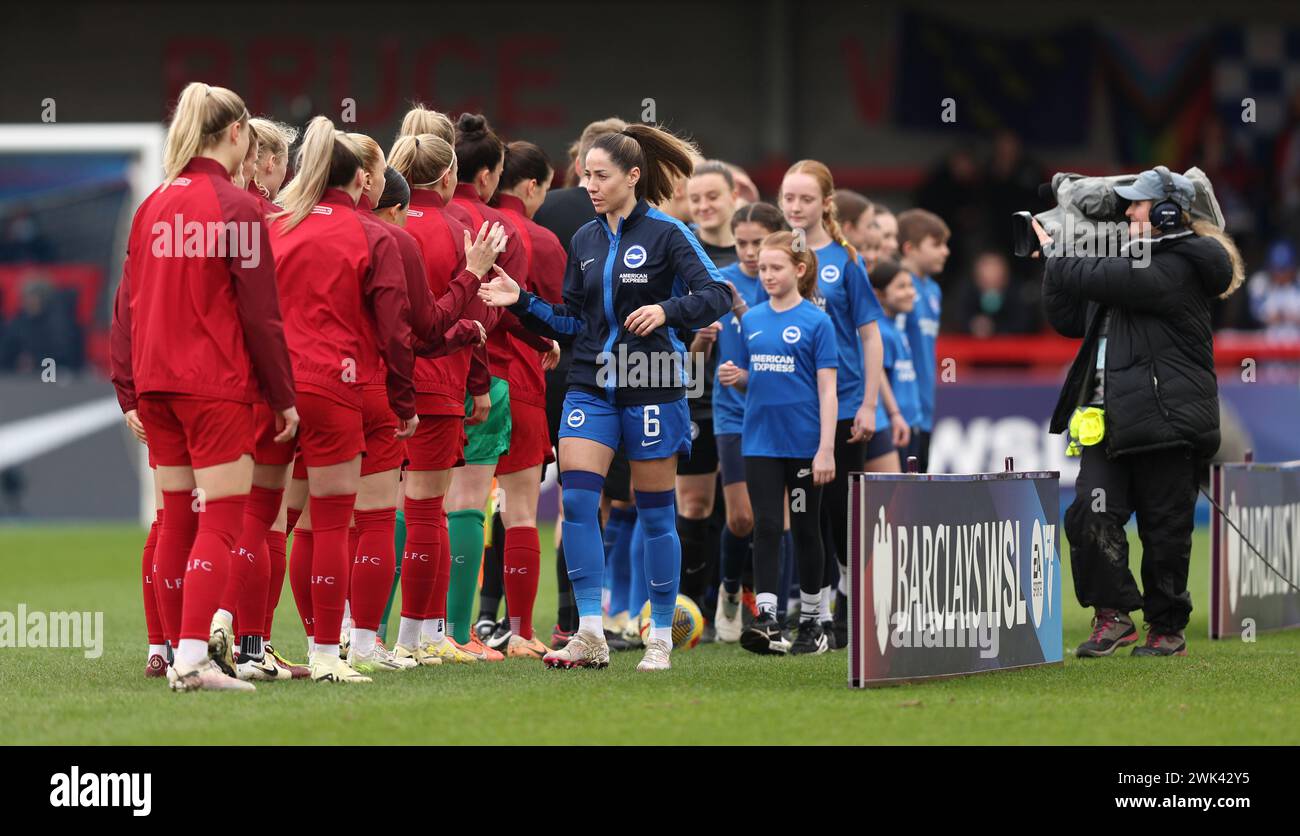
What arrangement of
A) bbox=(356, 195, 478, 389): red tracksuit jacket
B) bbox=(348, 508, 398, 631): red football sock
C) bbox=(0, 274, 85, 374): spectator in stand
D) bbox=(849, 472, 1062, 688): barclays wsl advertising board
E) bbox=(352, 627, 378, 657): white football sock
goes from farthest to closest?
bbox=(0, 274, 85, 374): spectator in stand
bbox=(352, 627, 378, 657): white football sock
bbox=(348, 508, 398, 631): red football sock
bbox=(356, 195, 478, 389): red tracksuit jacket
bbox=(849, 472, 1062, 688): barclays wsl advertising board

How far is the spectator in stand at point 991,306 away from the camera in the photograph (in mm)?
17891

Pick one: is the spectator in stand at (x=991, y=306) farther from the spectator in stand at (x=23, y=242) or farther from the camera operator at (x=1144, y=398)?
the camera operator at (x=1144, y=398)

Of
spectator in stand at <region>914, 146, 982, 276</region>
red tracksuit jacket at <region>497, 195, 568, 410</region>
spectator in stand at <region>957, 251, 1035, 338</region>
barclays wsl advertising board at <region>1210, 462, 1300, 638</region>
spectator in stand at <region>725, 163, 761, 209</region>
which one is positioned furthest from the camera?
spectator in stand at <region>914, 146, 982, 276</region>

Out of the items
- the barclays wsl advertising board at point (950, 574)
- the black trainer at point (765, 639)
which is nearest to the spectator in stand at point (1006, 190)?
the black trainer at point (765, 639)

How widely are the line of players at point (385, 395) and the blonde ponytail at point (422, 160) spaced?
0.01 metres

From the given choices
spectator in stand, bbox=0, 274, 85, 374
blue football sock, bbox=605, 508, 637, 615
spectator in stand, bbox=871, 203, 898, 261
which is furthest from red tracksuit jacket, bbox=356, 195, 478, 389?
spectator in stand, bbox=0, 274, 85, 374

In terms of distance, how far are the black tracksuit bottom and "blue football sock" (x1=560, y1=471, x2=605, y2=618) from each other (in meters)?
2.15

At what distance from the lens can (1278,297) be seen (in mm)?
19766

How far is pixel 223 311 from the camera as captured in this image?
6.15m

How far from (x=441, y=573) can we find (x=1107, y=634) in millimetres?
2797

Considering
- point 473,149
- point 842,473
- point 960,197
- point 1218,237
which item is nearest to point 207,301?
point 473,149

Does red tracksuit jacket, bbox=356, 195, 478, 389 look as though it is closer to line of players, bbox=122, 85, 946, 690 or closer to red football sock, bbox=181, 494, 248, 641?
line of players, bbox=122, 85, 946, 690

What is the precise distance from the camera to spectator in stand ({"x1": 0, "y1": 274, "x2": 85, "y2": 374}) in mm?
16703

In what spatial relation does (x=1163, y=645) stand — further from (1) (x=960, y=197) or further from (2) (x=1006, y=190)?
(1) (x=960, y=197)
